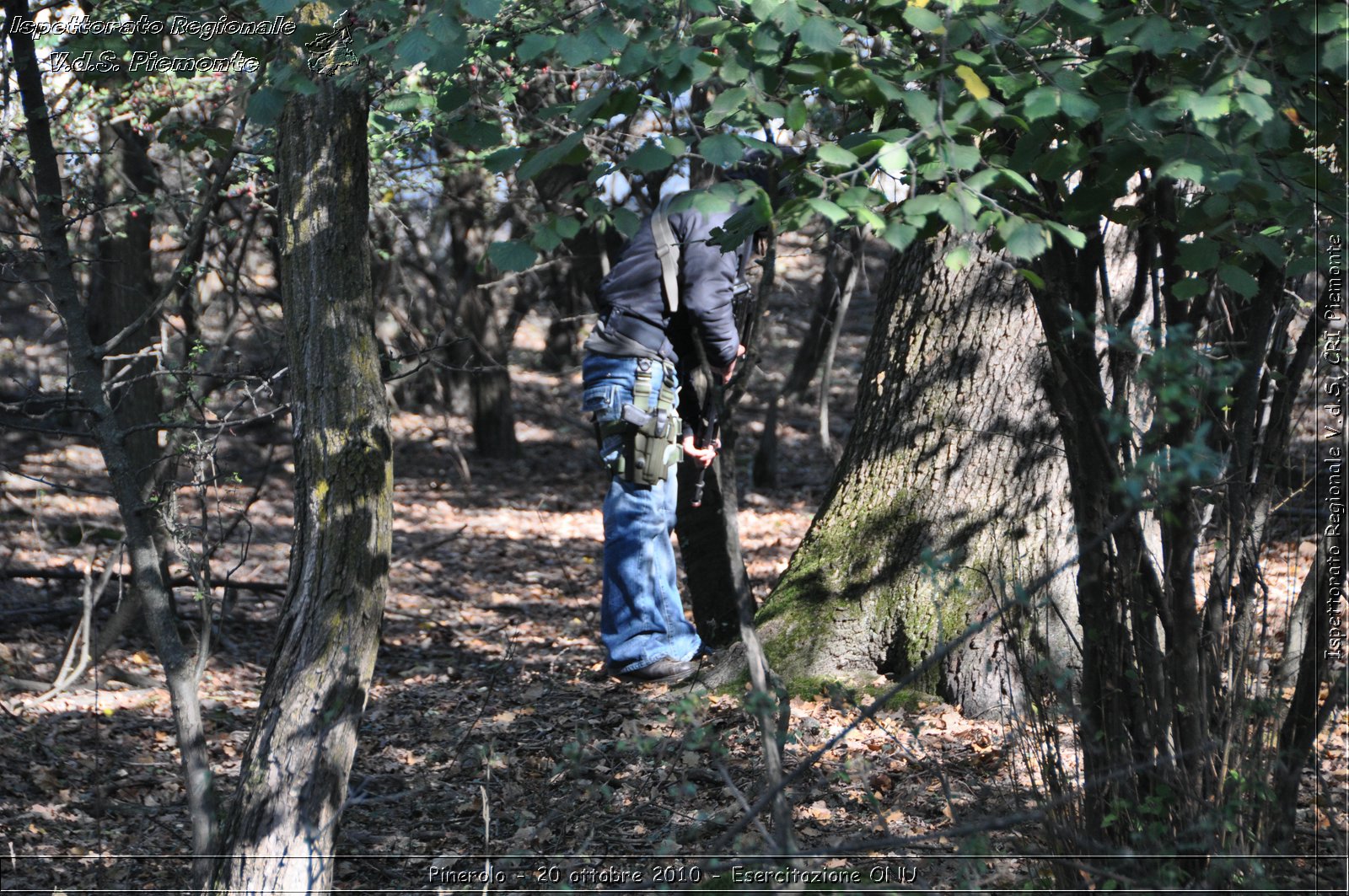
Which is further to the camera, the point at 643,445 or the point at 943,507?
the point at 643,445

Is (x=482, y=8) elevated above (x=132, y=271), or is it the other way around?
(x=132, y=271)

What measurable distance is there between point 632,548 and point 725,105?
2.88 m

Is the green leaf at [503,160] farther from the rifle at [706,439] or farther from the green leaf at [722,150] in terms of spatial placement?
the rifle at [706,439]

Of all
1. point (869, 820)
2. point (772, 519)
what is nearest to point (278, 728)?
point (869, 820)

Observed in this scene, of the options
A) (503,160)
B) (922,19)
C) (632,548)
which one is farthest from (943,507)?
(503,160)

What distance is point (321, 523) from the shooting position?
10.8 feet

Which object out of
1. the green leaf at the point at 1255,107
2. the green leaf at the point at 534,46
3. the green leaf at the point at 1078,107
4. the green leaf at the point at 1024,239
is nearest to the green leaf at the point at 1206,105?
the green leaf at the point at 1255,107

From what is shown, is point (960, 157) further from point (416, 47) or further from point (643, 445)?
point (643, 445)

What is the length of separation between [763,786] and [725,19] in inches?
93.8

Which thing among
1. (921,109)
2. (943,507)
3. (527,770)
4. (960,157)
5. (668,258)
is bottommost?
(527,770)

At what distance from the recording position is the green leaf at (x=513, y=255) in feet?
7.23

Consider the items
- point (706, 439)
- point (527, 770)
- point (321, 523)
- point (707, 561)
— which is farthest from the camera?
point (707, 561)

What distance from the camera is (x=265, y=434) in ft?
41.4

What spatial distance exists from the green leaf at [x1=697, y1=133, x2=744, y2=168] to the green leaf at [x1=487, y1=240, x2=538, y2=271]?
41 cm
